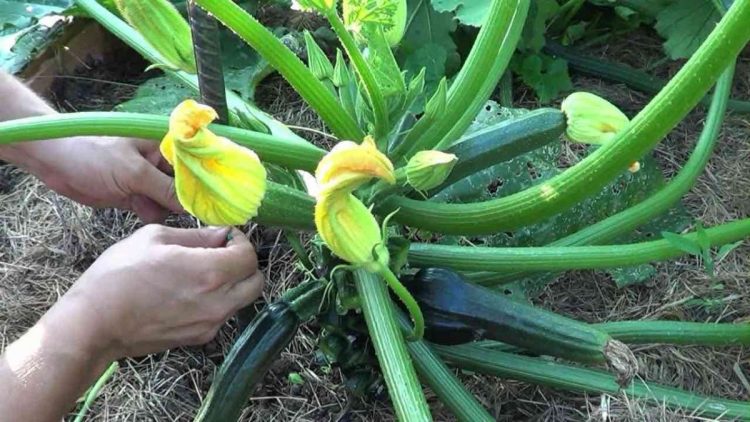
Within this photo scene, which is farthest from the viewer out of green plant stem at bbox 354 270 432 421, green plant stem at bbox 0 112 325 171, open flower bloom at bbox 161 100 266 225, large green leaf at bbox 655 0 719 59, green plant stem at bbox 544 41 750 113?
green plant stem at bbox 544 41 750 113

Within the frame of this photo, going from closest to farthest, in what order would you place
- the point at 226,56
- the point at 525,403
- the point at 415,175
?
the point at 415,175 < the point at 525,403 < the point at 226,56

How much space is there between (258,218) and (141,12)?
32 centimetres

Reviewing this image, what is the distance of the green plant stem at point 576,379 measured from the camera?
1.46 m

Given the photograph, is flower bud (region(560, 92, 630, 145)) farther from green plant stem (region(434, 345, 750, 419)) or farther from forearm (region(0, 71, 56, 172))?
forearm (region(0, 71, 56, 172))

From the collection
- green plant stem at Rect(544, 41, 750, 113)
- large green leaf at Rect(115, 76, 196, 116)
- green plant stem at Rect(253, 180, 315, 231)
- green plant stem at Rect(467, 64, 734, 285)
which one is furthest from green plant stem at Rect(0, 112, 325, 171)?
green plant stem at Rect(544, 41, 750, 113)

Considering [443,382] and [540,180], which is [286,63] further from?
[540,180]

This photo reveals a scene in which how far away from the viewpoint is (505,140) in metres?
1.45

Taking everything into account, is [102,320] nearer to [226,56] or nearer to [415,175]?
[415,175]

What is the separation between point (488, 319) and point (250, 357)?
37 centimetres

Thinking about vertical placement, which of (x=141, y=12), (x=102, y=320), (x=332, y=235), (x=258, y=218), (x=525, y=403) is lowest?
(x=525, y=403)

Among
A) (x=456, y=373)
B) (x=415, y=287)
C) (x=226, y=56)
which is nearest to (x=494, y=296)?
(x=415, y=287)

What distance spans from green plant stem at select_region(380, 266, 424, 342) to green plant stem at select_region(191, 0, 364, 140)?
0.24 metres

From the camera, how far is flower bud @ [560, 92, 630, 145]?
4.42 ft

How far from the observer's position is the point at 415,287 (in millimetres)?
1454
